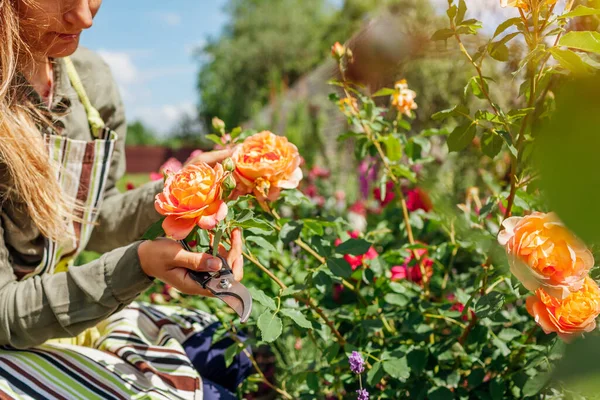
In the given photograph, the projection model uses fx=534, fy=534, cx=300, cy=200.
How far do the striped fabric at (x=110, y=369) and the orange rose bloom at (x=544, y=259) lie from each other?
0.65 metres

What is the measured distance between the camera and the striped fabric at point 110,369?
92 centimetres

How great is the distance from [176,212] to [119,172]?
82 cm

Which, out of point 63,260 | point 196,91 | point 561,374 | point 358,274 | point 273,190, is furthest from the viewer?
point 196,91

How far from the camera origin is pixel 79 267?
931 millimetres

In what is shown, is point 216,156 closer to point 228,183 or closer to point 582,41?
point 228,183

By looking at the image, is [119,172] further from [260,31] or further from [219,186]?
[260,31]

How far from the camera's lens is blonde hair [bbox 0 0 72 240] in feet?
2.96

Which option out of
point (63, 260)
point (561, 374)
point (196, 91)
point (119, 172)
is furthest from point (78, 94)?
point (196, 91)

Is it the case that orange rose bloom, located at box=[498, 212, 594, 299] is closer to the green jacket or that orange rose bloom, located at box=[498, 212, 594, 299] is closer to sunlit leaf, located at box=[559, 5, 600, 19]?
sunlit leaf, located at box=[559, 5, 600, 19]

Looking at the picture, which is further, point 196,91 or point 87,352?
point 196,91

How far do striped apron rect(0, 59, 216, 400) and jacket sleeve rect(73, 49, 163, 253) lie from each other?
0.05 meters

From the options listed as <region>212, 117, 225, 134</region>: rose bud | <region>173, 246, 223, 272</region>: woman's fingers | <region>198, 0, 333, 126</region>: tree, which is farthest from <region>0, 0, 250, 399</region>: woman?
<region>198, 0, 333, 126</region>: tree

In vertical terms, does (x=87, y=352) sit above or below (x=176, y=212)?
below

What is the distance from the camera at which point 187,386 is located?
101cm
